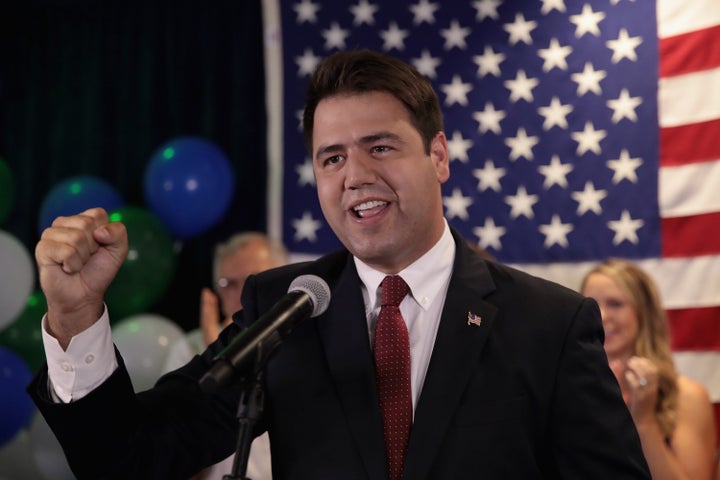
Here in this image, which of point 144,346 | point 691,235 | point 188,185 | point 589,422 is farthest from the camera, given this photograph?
point 188,185

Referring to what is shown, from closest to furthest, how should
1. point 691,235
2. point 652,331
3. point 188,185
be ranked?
1. point 652,331
2. point 691,235
3. point 188,185

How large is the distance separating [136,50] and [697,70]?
9.56 feet

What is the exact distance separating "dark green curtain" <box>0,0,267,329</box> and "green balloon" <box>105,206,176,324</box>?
453 millimetres

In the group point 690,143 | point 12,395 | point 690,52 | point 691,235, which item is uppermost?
point 690,52

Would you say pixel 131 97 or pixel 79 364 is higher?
pixel 131 97

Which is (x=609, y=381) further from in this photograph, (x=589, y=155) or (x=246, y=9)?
(x=246, y=9)

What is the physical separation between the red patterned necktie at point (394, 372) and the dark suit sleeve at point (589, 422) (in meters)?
0.25

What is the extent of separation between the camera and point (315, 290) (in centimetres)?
137

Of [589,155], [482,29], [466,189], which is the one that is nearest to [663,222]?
[589,155]

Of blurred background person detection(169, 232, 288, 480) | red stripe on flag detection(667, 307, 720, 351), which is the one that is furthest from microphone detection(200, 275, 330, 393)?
red stripe on flag detection(667, 307, 720, 351)

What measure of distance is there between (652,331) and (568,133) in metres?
1.18

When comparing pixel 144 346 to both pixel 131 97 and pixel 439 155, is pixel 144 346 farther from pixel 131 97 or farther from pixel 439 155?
pixel 439 155

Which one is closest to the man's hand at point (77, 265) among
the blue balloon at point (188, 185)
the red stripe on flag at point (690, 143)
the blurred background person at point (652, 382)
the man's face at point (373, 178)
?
the man's face at point (373, 178)

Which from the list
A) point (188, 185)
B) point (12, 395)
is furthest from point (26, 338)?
point (188, 185)
